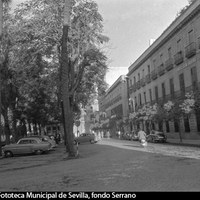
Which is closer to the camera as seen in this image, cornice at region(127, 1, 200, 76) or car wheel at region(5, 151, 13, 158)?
car wheel at region(5, 151, 13, 158)

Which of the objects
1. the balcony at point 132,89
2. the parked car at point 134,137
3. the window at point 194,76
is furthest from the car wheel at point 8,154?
the balcony at point 132,89

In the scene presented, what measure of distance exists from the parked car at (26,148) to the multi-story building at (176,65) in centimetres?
1409

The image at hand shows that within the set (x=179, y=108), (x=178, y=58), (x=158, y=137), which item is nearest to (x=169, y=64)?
(x=178, y=58)

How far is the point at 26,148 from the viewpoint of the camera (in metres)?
26.9

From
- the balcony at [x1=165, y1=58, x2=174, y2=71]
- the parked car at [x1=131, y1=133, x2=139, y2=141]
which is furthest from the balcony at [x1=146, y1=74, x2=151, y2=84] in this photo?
the parked car at [x1=131, y1=133, x2=139, y2=141]

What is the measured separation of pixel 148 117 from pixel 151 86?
33.8ft

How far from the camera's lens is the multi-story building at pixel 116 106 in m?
73.4

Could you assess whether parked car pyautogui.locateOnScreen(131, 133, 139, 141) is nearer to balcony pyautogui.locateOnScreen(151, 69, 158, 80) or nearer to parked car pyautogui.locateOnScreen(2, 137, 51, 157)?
balcony pyautogui.locateOnScreen(151, 69, 158, 80)

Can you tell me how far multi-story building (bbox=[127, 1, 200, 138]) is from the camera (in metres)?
36.0

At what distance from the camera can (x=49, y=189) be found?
9.53 metres

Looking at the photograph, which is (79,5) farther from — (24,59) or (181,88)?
(181,88)

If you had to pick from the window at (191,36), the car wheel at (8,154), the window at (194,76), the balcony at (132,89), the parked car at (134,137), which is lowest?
the parked car at (134,137)

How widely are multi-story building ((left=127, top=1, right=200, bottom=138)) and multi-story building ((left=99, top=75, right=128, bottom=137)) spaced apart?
14.2 m

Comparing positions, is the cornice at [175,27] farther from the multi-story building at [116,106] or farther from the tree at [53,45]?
the multi-story building at [116,106]
